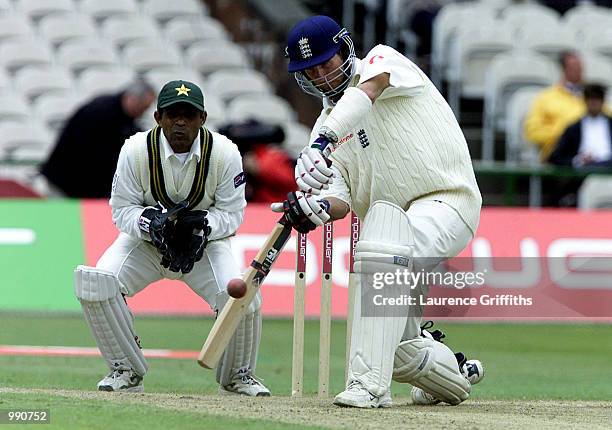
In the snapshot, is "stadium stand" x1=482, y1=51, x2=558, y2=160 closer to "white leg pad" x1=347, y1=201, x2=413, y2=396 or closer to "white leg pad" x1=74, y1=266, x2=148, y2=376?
"white leg pad" x1=74, y1=266, x2=148, y2=376

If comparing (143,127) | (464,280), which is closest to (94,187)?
(143,127)

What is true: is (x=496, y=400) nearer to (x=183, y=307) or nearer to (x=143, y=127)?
(x=183, y=307)

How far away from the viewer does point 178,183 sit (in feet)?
25.5

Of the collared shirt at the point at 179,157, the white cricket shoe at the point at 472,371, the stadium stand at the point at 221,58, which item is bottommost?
the white cricket shoe at the point at 472,371

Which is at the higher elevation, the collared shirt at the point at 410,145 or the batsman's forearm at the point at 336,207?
the collared shirt at the point at 410,145

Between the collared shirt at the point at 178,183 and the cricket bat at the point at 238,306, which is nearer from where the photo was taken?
the cricket bat at the point at 238,306

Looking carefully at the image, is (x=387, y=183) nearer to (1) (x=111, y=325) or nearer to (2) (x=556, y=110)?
(1) (x=111, y=325)

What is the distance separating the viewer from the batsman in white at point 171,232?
758 centimetres

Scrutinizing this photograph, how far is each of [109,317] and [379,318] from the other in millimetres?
1631

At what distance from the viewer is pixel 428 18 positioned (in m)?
17.9

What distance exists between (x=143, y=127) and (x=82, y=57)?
2259 millimetres

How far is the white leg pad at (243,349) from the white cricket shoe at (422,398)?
95cm

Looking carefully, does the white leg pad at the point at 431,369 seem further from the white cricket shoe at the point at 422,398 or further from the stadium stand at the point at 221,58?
the stadium stand at the point at 221,58

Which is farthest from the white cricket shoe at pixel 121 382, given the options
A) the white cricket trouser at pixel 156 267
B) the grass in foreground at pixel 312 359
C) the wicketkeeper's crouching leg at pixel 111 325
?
the white cricket trouser at pixel 156 267
